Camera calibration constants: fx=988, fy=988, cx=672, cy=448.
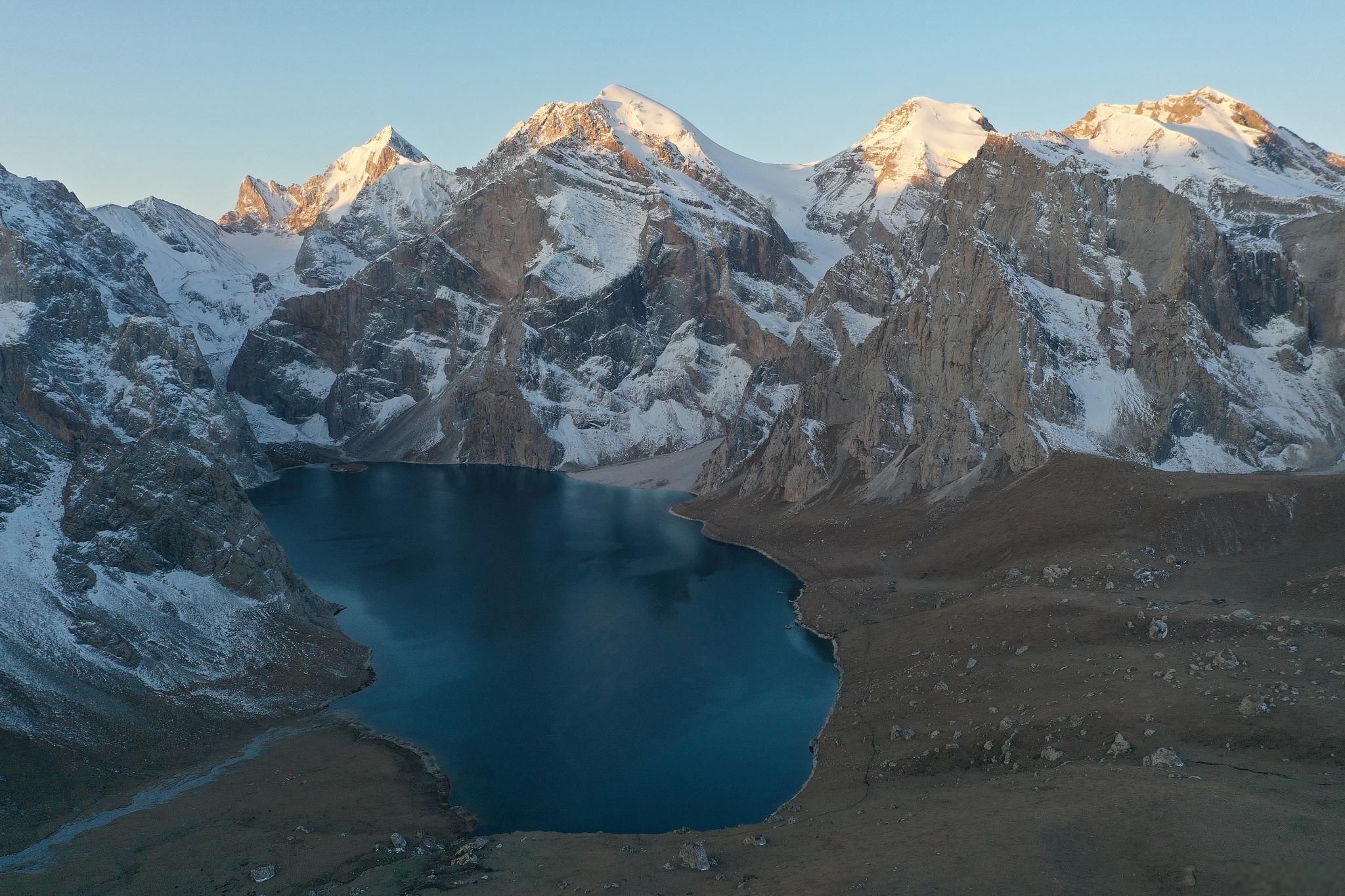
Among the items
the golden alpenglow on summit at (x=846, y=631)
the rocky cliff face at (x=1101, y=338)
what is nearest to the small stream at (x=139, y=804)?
the golden alpenglow on summit at (x=846, y=631)

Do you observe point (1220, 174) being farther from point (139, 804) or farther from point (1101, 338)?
point (139, 804)

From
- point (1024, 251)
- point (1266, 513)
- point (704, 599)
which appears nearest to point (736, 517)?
point (704, 599)

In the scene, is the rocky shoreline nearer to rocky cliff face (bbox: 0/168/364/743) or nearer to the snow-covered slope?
rocky cliff face (bbox: 0/168/364/743)

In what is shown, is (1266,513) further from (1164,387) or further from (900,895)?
(900,895)

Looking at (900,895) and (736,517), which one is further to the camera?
(736,517)

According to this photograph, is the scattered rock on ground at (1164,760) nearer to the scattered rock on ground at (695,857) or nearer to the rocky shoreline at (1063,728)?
the rocky shoreline at (1063,728)

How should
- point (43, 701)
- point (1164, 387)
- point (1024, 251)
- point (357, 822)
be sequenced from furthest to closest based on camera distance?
point (1024, 251) → point (1164, 387) → point (43, 701) → point (357, 822)
